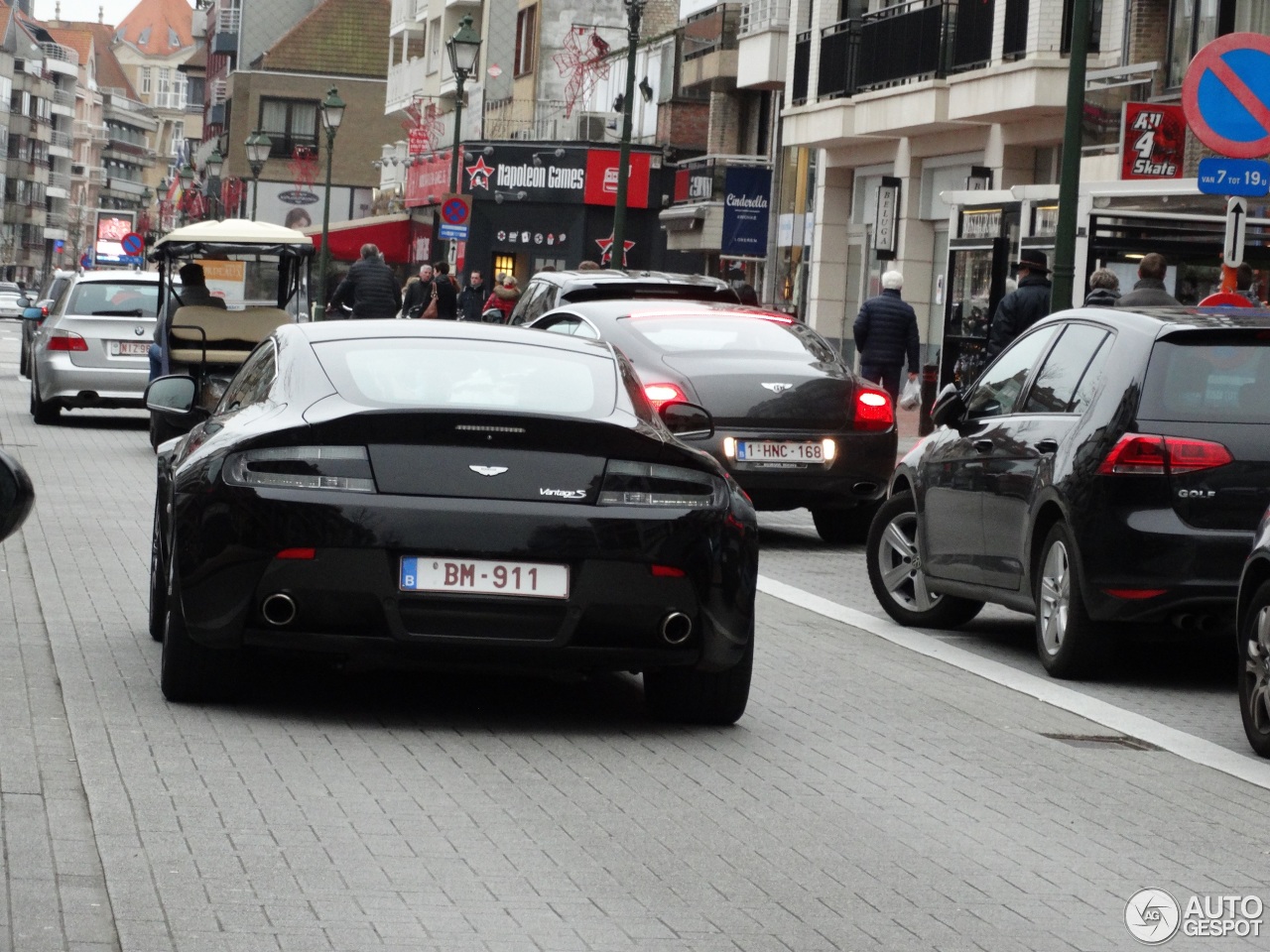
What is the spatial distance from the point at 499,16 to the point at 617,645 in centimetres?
6651

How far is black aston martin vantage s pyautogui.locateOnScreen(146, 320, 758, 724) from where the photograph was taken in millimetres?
7965

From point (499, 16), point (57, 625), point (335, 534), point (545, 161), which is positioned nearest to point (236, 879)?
point (335, 534)

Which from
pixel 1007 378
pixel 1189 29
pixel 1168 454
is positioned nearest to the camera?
pixel 1168 454

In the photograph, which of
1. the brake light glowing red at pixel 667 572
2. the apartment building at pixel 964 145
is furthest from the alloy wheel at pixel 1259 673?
the apartment building at pixel 964 145

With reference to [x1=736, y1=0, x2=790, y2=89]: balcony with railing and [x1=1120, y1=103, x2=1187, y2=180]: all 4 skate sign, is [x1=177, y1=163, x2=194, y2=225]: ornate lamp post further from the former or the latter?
[x1=1120, y1=103, x2=1187, y2=180]: all 4 skate sign

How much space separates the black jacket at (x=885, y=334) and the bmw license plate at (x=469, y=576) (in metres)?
17.9

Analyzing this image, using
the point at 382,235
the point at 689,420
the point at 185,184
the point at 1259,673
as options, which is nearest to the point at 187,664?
the point at 1259,673

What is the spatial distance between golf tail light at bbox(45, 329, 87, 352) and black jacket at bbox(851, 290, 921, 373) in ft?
25.0

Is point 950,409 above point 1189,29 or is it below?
below

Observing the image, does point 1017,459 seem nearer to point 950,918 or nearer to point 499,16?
point 950,918

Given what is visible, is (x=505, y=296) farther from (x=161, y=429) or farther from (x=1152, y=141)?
(x=161, y=429)

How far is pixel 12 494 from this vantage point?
13.0 ft

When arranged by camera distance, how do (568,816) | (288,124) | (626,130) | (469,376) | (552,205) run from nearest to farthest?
1. (568,816)
2. (469,376)
3. (626,130)
4. (552,205)
5. (288,124)

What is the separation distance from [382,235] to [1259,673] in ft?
238
